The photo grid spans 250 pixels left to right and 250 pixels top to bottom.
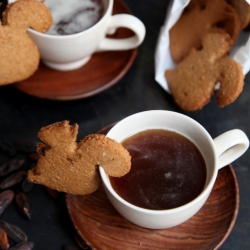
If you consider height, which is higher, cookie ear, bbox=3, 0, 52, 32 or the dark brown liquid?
cookie ear, bbox=3, 0, 52, 32

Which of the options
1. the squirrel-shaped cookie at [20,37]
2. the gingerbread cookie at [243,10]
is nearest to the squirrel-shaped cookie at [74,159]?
the squirrel-shaped cookie at [20,37]

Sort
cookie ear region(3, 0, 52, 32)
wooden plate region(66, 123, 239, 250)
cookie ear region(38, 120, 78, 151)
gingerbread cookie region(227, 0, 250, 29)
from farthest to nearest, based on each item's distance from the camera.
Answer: gingerbread cookie region(227, 0, 250, 29) < cookie ear region(3, 0, 52, 32) < wooden plate region(66, 123, 239, 250) < cookie ear region(38, 120, 78, 151)

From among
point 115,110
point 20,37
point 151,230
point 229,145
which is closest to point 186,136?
point 229,145

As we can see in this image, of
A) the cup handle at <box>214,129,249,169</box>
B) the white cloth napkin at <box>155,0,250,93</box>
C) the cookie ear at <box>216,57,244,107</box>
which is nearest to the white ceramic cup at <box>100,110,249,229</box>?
the cup handle at <box>214,129,249,169</box>

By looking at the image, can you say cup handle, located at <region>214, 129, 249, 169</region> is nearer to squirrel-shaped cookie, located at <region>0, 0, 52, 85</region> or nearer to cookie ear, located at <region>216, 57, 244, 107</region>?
cookie ear, located at <region>216, 57, 244, 107</region>

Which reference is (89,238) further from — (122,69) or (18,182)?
(122,69)

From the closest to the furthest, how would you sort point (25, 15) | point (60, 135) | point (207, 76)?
1. point (60, 135)
2. point (25, 15)
3. point (207, 76)

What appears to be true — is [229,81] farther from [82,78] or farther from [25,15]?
[25,15]
